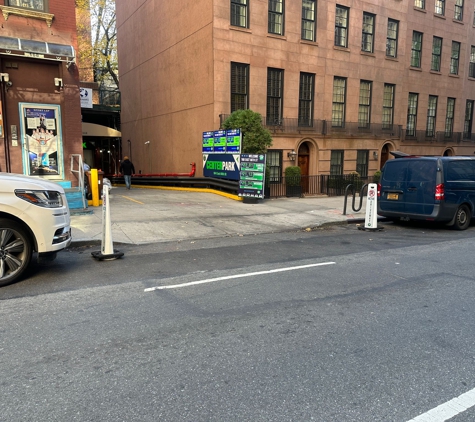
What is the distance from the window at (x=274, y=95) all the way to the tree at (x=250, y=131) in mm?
3974

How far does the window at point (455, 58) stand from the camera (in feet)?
89.6

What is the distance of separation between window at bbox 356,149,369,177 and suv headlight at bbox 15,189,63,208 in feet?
66.2

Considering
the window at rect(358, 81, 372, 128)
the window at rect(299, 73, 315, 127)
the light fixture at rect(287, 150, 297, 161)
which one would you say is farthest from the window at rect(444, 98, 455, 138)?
the light fixture at rect(287, 150, 297, 161)

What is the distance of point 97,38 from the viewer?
33.5 m

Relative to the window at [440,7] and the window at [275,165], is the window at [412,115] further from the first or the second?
the window at [275,165]

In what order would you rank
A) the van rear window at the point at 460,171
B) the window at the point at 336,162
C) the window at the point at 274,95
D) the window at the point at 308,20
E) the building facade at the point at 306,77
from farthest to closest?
the window at the point at 336,162 < the window at the point at 308,20 < the window at the point at 274,95 < the building facade at the point at 306,77 < the van rear window at the point at 460,171

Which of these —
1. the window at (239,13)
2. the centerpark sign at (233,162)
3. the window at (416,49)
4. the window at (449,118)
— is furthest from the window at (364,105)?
the centerpark sign at (233,162)

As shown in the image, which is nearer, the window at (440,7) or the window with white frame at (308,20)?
the window with white frame at (308,20)

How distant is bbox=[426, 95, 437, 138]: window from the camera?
87.4 ft

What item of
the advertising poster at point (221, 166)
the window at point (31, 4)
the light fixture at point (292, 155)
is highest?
the window at point (31, 4)

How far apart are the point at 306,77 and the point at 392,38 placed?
7.32 m

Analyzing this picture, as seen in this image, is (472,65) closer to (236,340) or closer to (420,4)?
(420,4)

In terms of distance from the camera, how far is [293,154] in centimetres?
2031

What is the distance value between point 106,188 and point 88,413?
468 centimetres
